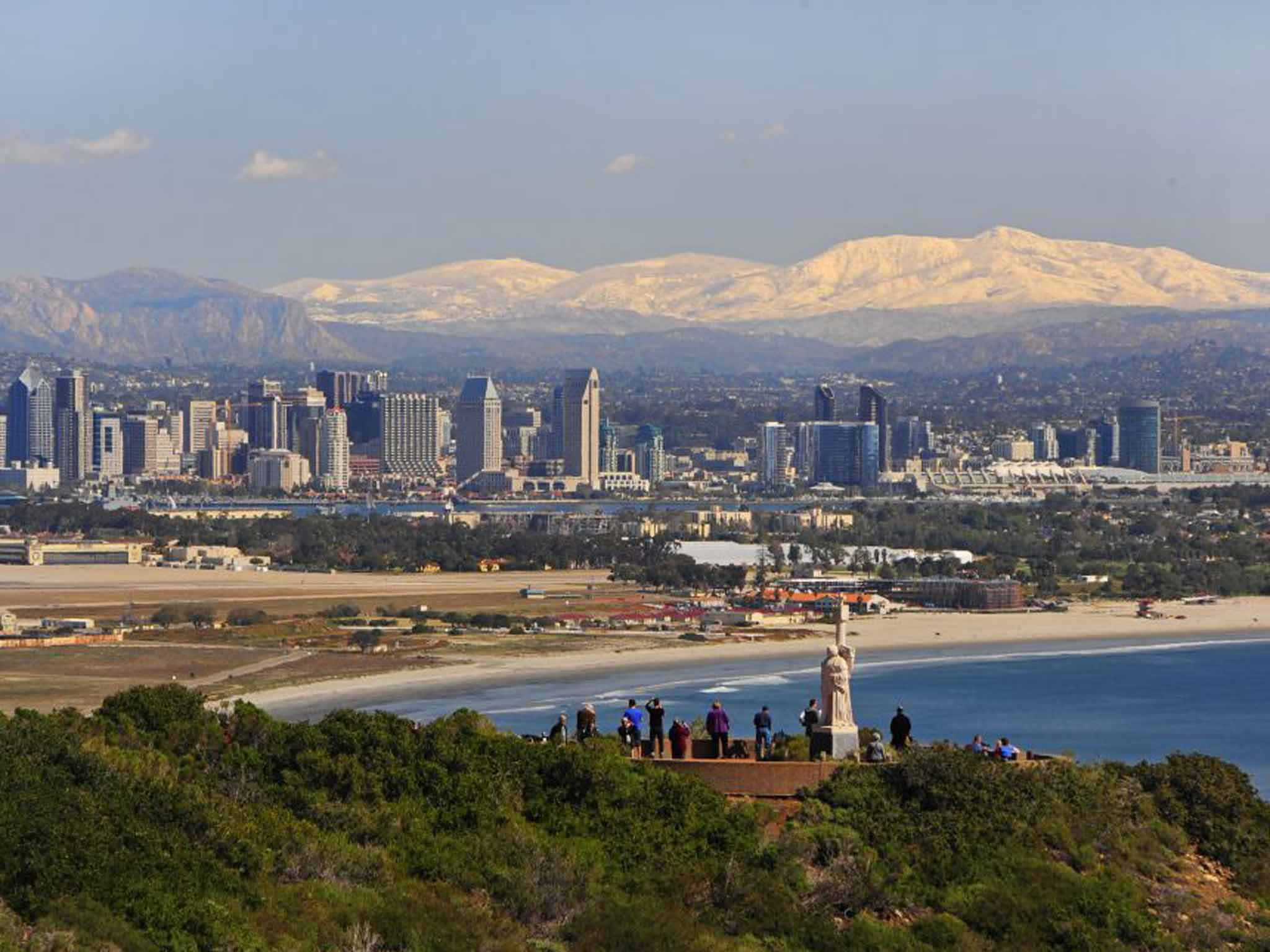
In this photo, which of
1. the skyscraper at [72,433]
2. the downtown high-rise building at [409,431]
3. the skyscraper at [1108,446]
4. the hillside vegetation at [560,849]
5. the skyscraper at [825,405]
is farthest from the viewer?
the skyscraper at [825,405]

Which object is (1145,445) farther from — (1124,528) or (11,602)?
(11,602)

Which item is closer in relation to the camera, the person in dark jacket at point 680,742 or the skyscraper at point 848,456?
the person in dark jacket at point 680,742

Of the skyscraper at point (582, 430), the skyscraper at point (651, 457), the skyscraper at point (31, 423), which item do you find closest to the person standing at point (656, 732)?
the skyscraper at point (582, 430)

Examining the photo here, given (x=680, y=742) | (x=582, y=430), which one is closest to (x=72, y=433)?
(x=582, y=430)

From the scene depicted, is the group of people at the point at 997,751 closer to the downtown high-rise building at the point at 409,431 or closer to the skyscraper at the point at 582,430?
the skyscraper at the point at 582,430

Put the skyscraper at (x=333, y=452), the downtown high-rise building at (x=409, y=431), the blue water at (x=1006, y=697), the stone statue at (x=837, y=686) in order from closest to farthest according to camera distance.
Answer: the stone statue at (x=837, y=686)
the blue water at (x=1006, y=697)
the skyscraper at (x=333, y=452)
the downtown high-rise building at (x=409, y=431)

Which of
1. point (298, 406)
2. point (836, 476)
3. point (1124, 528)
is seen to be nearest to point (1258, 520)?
point (1124, 528)
